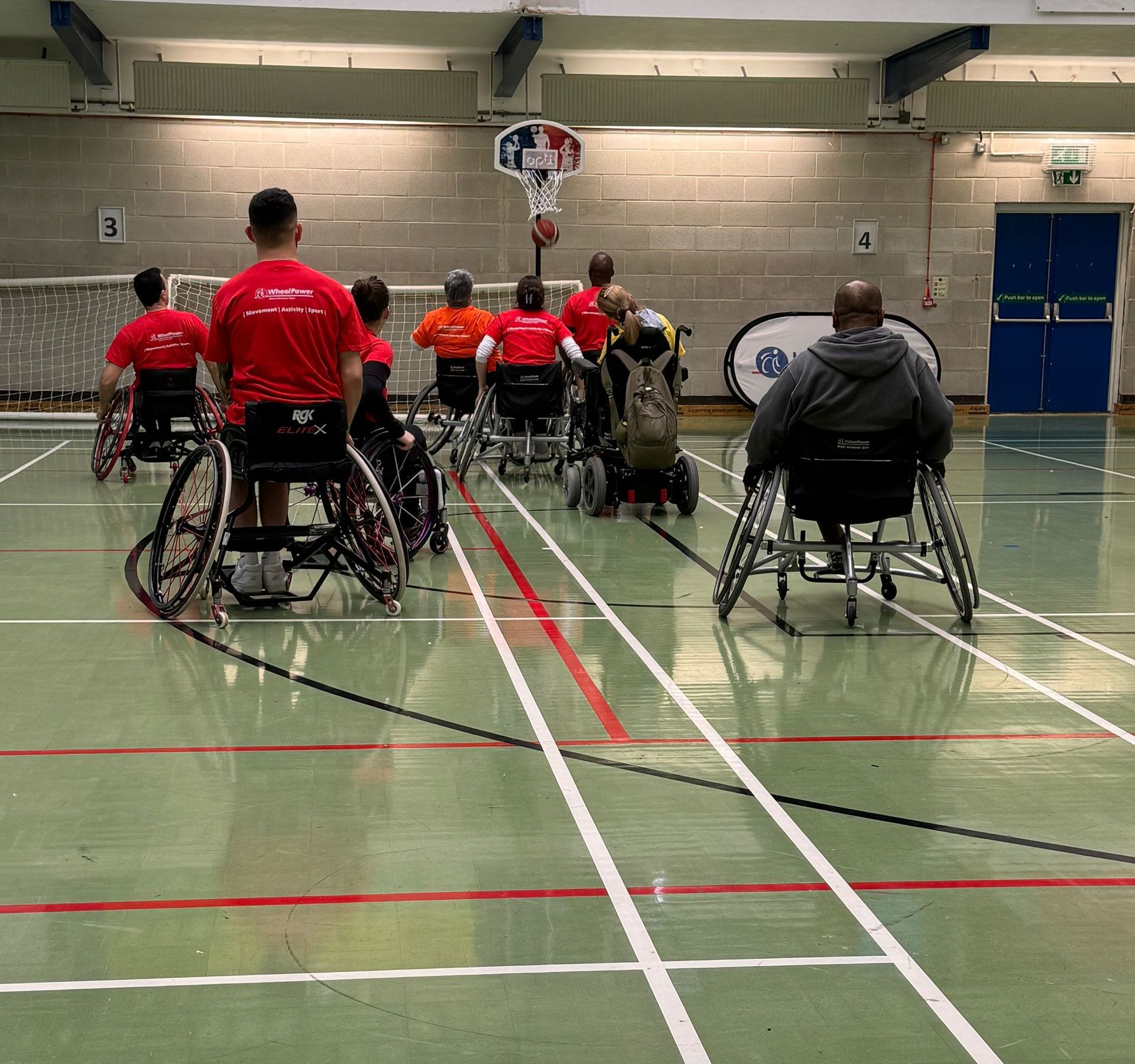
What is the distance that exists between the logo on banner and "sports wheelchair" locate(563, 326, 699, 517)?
641cm

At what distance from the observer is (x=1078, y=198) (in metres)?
14.9

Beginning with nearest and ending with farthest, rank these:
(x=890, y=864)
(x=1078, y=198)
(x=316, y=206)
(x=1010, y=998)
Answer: (x=1010, y=998) < (x=890, y=864) < (x=316, y=206) < (x=1078, y=198)

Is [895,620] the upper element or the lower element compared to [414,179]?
lower

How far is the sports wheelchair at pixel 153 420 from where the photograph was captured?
8.85 m

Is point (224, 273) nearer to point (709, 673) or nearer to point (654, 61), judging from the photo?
point (654, 61)

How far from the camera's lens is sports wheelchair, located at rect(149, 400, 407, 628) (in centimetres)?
502

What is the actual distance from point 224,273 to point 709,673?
10.7 m

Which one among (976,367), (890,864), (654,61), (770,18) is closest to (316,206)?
(654,61)

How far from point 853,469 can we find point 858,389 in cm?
31

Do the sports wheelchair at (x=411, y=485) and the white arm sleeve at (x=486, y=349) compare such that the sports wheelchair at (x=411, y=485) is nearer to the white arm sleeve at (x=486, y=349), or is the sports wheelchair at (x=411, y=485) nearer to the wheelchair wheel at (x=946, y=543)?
the wheelchair wheel at (x=946, y=543)

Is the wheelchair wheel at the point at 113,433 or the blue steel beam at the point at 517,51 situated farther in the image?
the blue steel beam at the point at 517,51

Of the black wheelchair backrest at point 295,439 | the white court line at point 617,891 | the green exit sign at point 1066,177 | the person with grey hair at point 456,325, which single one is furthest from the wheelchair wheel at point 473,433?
the green exit sign at point 1066,177

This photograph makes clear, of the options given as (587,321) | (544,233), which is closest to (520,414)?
(587,321)

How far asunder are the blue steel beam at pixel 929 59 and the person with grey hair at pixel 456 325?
5810 mm
